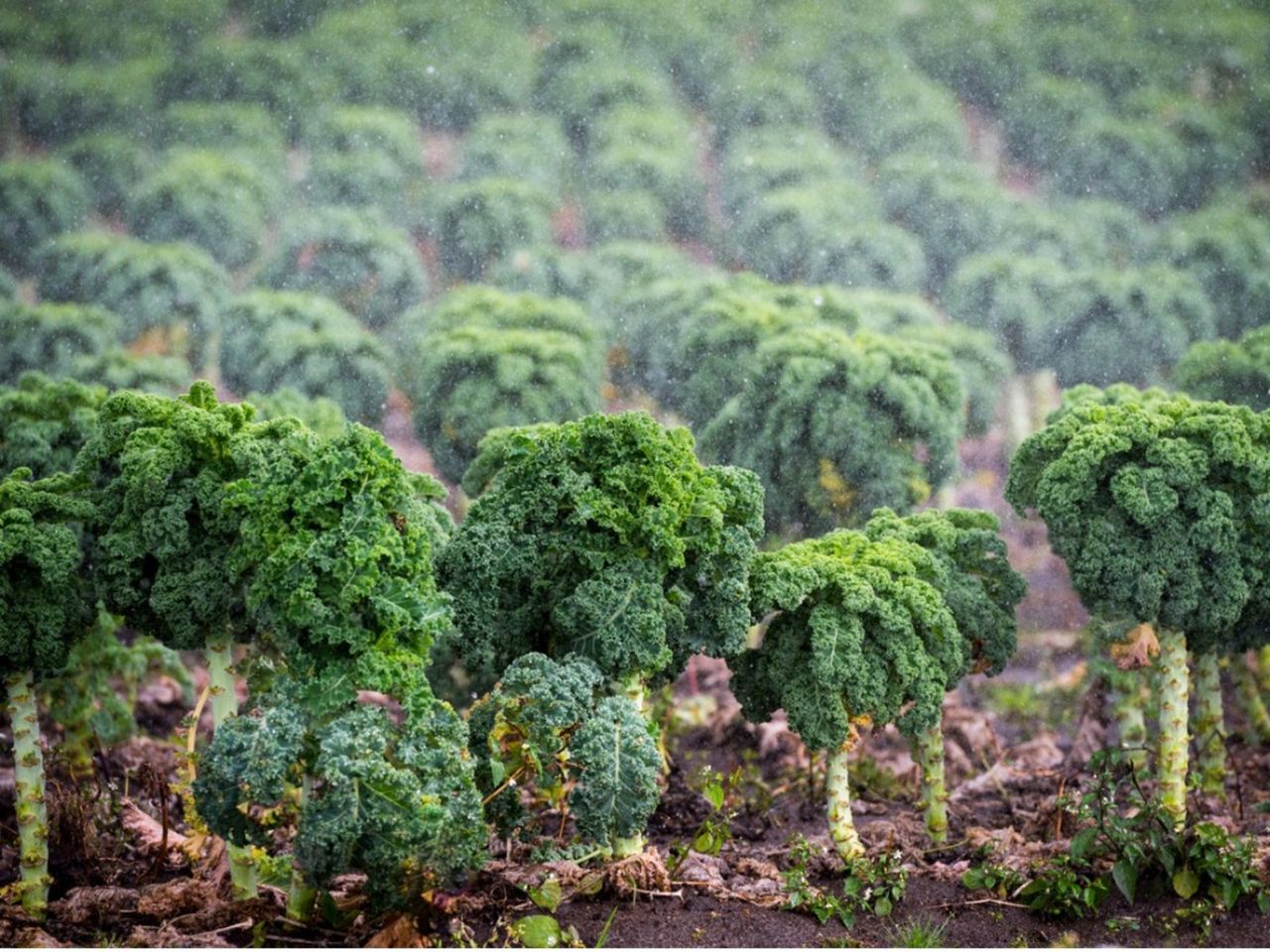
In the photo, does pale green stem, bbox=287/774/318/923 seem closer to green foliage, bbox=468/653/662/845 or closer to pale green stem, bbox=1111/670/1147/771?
green foliage, bbox=468/653/662/845

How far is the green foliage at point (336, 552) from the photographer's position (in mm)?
4441

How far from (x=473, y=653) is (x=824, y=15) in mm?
11094

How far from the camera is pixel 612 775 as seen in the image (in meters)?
4.74

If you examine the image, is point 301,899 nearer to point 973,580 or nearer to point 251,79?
point 973,580

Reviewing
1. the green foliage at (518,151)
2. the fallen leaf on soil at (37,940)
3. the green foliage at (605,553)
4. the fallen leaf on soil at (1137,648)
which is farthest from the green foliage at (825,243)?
the fallen leaf on soil at (37,940)

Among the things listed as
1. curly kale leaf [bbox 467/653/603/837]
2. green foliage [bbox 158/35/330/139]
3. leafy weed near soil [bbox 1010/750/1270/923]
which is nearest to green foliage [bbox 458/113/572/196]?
green foliage [bbox 158/35/330/139]

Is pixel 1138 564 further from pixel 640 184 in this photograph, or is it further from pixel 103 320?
pixel 640 184

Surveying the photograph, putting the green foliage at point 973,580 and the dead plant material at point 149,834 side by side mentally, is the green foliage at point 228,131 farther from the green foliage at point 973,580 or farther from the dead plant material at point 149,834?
the green foliage at point 973,580

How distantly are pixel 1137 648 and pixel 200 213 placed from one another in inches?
363

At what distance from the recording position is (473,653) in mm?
5148

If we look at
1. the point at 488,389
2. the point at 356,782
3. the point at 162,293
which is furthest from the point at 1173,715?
the point at 162,293

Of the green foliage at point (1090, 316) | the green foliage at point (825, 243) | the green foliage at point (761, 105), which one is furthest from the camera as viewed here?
the green foliage at point (761, 105)

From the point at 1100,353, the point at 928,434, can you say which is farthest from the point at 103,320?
the point at 1100,353

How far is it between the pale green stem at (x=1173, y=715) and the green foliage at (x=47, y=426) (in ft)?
15.4
